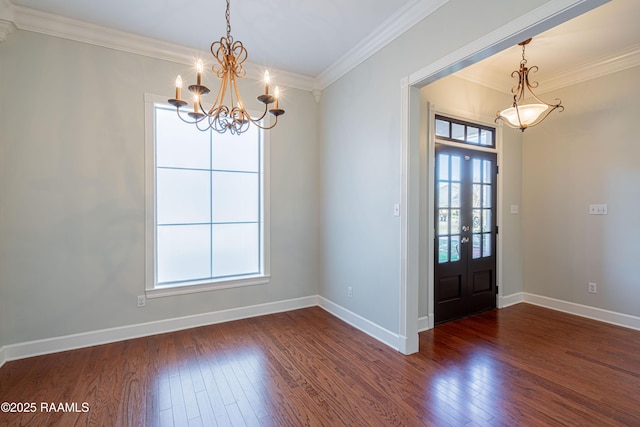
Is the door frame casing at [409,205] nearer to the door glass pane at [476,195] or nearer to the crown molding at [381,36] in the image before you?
the crown molding at [381,36]

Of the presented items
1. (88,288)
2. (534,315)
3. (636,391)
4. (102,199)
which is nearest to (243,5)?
(102,199)

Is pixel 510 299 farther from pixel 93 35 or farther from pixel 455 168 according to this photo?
pixel 93 35

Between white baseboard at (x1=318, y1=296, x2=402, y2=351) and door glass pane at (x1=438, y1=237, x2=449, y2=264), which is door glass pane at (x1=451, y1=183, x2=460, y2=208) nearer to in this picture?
door glass pane at (x1=438, y1=237, x2=449, y2=264)

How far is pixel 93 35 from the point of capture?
2859mm

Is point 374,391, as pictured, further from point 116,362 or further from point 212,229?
point 212,229

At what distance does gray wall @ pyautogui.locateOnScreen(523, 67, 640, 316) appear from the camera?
3391 mm

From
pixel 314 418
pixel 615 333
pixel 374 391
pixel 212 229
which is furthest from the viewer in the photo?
pixel 212 229

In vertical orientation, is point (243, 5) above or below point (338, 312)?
above

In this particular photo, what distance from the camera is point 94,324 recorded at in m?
2.93

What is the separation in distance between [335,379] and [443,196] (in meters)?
2.34

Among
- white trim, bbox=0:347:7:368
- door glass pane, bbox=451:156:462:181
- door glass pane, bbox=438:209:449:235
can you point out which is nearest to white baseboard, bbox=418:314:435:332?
door glass pane, bbox=438:209:449:235

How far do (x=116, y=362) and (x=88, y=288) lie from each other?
0.81 meters

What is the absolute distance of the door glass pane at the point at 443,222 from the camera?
3492 millimetres

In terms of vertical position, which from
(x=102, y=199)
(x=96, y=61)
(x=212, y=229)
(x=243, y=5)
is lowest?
(x=212, y=229)
